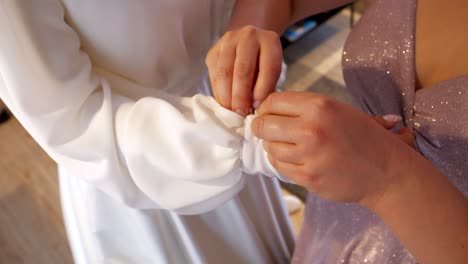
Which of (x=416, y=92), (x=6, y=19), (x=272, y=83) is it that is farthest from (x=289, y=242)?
(x=6, y=19)

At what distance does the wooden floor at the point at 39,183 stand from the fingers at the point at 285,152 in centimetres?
93

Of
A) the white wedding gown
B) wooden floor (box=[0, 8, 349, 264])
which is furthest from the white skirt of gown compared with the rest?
wooden floor (box=[0, 8, 349, 264])

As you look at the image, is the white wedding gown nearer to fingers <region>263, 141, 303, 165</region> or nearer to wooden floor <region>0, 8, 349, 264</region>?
fingers <region>263, 141, 303, 165</region>

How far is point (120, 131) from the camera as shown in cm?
44

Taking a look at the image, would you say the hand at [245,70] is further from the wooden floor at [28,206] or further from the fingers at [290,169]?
the wooden floor at [28,206]

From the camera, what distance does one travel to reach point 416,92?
59 centimetres

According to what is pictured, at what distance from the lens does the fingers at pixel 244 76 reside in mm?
431

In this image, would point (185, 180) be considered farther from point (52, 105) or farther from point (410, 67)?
point (410, 67)

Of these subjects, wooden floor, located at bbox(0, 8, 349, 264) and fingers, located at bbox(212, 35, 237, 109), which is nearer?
fingers, located at bbox(212, 35, 237, 109)

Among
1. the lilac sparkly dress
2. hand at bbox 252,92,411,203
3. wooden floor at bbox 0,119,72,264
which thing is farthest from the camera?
wooden floor at bbox 0,119,72,264

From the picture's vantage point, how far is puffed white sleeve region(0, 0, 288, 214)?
0.40 m

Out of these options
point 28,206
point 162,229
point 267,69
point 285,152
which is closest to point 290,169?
point 285,152

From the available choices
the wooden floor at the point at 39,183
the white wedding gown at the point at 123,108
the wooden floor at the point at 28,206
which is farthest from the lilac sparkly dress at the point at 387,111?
the wooden floor at the point at 28,206

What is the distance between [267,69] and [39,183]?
4.25 ft
